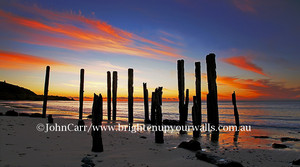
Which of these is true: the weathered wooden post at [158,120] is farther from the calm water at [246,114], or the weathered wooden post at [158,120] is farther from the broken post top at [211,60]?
the calm water at [246,114]

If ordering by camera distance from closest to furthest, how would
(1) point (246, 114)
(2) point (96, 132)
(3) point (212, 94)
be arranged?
(2) point (96, 132)
(3) point (212, 94)
(1) point (246, 114)

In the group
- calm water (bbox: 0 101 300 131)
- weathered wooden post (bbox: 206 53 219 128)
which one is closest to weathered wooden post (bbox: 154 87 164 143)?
weathered wooden post (bbox: 206 53 219 128)

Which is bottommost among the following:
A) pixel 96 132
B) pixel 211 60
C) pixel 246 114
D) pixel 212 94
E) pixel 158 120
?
pixel 246 114

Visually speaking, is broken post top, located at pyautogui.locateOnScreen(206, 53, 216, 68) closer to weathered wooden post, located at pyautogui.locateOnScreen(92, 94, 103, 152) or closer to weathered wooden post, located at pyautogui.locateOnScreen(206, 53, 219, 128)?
weathered wooden post, located at pyautogui.locateOnScreen(206, 53, 219, 128)

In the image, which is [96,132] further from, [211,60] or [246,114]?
[246,114]

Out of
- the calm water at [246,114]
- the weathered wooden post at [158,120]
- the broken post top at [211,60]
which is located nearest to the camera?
the weathered wooden post at [158,120]

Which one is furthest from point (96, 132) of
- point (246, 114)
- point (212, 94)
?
point (246, 114)

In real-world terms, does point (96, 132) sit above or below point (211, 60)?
below

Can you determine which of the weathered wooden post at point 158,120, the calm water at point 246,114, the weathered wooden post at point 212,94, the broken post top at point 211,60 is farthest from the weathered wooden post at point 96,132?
the calm water at point 246,114

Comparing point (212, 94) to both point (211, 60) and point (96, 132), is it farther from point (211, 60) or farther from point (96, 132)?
point (96, 132)

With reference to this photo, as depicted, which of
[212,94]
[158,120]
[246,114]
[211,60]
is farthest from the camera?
[246,114]

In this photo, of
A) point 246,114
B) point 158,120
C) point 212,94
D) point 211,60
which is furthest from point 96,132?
point 246,114

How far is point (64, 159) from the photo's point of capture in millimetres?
5039

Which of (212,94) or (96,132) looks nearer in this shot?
(96,132)
